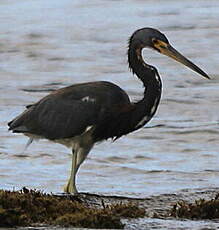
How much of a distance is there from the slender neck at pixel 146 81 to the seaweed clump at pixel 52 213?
8.13 ft

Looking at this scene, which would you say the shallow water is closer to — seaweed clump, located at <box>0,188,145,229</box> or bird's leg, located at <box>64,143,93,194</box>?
bird's leg, located at <box>64,143,93,194</box>

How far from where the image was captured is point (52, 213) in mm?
7977

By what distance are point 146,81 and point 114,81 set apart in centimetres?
698

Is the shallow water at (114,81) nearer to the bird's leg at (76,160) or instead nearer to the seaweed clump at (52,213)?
the bird's leg at (76,160)

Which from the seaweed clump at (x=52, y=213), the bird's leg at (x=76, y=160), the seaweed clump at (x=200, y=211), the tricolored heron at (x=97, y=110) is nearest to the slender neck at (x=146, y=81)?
the tricolored heron at (x=97, y=110)

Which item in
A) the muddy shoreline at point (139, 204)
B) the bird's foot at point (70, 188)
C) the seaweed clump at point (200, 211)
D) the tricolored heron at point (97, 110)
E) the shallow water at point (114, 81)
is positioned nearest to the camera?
the muddy shoreline at point (139, 204)

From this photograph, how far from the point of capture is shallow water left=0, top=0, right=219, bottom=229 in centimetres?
1168

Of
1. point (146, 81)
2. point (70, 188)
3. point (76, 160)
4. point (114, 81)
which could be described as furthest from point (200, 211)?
point (114, 81)

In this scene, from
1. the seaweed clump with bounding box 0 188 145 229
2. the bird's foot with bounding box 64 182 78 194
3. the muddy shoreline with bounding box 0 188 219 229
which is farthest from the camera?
the bird's foot with bounding box 64 182 78 194

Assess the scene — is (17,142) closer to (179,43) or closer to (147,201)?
(147,201)

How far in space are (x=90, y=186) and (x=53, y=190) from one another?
0.50 meters

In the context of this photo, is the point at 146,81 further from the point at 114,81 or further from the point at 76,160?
the point at 114,81

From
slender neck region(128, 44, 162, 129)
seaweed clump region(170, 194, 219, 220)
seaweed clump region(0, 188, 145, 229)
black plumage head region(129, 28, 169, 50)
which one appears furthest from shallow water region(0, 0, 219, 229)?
seaweed clump region(0, 188, 145, 229)

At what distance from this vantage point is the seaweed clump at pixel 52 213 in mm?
7518
